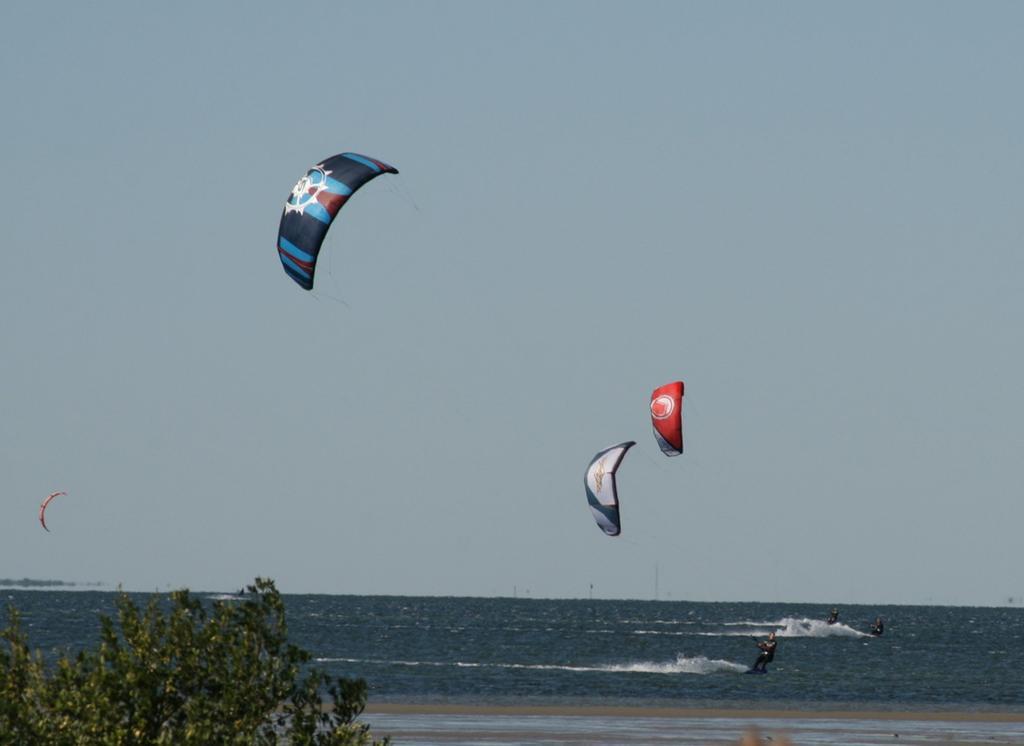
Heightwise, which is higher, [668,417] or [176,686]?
[668,417]

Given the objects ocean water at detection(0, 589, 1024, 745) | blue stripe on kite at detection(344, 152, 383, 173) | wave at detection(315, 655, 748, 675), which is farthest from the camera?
wave at detection(315, 655, 748, 675)

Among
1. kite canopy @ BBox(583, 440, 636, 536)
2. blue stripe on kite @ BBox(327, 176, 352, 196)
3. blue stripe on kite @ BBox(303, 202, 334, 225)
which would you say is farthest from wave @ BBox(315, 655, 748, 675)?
blue stripe on kite @ BBox(327, 176, 352, 196)

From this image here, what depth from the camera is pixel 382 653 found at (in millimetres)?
79812

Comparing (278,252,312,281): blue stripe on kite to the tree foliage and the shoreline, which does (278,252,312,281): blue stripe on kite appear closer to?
the tree foliage

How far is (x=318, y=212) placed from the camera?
2466 centimetres

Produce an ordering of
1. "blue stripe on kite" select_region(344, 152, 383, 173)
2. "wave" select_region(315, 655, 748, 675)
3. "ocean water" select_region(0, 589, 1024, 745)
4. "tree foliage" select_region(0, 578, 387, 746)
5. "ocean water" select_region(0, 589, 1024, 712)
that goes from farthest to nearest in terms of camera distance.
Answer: "wave" select_region(315, 655, 748, 675) → "ocean water" select_region(0, 589, 1024, 712) → "ocean water" select_region(0, 589, 1024, 745) → "blue stripe on kite" select_region(344, 152, 383, 173) → "tree foliage" select_region(0, 578, 387, 746)

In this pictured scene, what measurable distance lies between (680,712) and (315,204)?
66.0 feet

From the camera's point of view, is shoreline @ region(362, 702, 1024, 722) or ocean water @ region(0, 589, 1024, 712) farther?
ocean water @ region(0, 589, 1024, 712)

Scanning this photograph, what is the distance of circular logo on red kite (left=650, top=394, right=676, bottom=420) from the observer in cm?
3766

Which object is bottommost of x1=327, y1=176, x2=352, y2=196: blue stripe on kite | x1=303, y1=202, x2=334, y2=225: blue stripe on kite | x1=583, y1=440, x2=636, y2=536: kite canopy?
x1=583, y1=440, x2=636, y2=536: kite canopy

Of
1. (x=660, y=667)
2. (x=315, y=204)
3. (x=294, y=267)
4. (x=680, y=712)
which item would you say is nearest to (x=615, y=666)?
(x=660, y=667)

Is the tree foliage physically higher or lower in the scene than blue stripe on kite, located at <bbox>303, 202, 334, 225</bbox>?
lower

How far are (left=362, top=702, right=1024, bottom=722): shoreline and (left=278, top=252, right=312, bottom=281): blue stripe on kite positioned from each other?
587 inches

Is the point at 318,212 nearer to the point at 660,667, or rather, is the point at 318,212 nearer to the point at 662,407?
the point at 662,407
